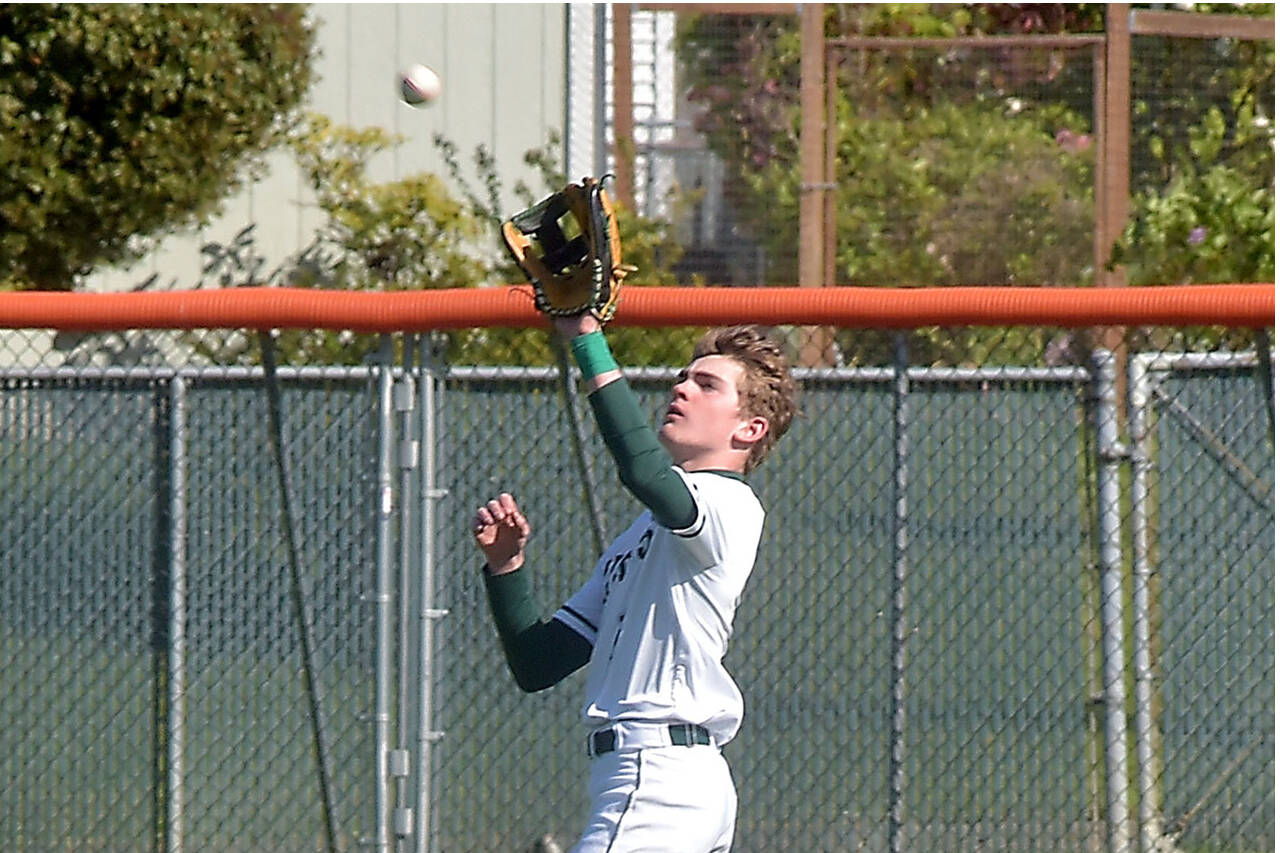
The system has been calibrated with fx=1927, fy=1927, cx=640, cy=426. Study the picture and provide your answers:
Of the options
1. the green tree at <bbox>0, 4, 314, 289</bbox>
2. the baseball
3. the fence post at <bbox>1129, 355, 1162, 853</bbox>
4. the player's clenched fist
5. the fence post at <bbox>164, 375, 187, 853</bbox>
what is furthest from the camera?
the green tree at <bbox>0, 4, 314, 289</bbox>

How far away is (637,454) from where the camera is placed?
3.27 metres

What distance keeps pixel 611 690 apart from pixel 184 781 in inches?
78.4

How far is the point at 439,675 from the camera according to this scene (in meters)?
4.93

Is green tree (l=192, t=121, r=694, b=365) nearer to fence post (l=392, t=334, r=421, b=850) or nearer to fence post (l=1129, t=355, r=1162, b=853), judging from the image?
fence post (l=392, t=334, r=421, b=850)

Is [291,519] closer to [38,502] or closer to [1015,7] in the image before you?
[38,502]

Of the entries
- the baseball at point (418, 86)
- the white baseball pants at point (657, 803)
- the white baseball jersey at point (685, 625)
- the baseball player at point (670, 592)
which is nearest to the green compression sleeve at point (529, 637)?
the baseball player at point (670, 592)

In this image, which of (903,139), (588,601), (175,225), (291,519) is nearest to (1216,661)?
(588,601)

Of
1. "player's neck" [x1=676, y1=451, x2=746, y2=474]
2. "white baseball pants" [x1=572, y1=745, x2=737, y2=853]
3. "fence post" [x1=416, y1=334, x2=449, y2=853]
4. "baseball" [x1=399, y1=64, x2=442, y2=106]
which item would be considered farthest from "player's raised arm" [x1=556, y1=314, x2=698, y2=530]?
"baseball" [x1=399, y1=64, x2=442, y2=106]

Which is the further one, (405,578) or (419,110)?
(419,110)

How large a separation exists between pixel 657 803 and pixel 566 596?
1576 mm

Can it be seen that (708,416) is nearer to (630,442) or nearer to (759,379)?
(759,379)

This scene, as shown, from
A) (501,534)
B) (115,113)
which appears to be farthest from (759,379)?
(115,113)

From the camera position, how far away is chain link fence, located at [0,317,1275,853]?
4.70m

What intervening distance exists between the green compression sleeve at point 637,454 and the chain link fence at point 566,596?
1.54 meters
